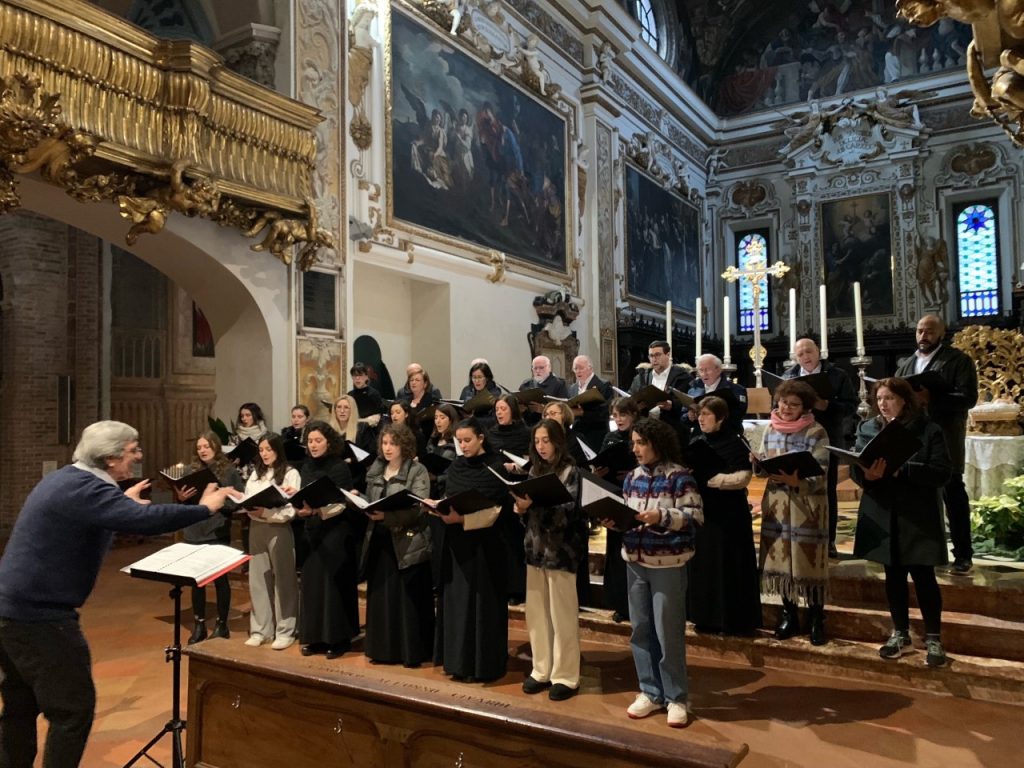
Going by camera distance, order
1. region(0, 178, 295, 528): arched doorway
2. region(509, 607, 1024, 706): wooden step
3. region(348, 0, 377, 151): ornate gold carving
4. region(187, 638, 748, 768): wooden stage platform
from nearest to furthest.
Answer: region(187, 638, 748, 768): wooden stage platform < region(509, 607, 1024, 706): wooden step < region(0, 178, 295, 528): arched doorway < region(348, 0, 377, 151): ornate gold carving

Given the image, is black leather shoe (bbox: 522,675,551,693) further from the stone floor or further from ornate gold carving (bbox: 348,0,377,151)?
ornate gold carving (bbox: 348,0,377,151)

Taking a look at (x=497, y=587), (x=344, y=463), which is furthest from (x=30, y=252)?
(x=497, y=587)

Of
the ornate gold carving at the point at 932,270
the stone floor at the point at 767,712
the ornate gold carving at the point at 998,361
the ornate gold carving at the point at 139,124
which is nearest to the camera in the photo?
the stone floor at the point at 767,712

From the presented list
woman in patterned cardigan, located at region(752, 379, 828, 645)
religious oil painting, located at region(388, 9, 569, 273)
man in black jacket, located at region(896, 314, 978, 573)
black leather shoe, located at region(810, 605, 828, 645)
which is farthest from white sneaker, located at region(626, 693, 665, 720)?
religious oil painting, located at region(388, 9, 569, 273)

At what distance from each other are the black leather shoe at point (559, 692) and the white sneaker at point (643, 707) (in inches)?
13.6

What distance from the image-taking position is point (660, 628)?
3.70 m

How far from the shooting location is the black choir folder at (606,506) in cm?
350

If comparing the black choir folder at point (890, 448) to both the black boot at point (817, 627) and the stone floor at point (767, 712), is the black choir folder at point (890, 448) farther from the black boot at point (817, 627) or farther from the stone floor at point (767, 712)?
the stone floor at point (767, 712)

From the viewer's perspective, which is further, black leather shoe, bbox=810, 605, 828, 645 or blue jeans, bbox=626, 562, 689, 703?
black leather shoe, bbox=810, 605, 828, 645

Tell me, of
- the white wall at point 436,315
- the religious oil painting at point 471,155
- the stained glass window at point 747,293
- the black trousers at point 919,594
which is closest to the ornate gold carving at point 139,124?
the religious oil painting at point 471,155

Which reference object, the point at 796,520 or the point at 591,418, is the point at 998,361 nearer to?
the point at 591,418

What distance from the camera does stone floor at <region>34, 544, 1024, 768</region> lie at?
3.43 meters

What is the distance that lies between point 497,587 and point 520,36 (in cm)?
1084

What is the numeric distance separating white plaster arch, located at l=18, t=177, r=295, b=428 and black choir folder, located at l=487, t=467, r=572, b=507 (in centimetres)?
497
